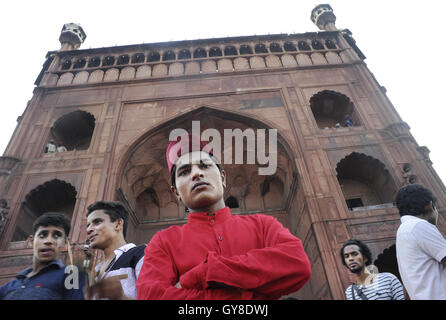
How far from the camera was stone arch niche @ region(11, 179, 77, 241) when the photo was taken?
7.31 m

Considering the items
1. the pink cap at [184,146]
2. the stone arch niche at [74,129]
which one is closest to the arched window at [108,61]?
the stone arch niche at [74,129]

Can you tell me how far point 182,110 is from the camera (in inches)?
375

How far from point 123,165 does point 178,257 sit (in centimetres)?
754

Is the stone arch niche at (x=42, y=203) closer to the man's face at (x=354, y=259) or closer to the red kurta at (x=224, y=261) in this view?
the red kurta at (x=224, y=261)

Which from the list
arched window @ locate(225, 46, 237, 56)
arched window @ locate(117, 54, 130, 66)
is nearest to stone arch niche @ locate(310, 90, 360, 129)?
arched window @ locate(225, 46, 237, 56)

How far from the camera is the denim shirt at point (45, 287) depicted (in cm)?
171

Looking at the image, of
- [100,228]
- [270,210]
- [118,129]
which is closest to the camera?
[100,228]

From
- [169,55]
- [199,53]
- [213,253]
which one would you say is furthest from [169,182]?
[213,253]

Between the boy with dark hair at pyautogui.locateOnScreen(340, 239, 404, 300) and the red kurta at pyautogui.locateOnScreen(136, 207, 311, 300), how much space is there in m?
1.74

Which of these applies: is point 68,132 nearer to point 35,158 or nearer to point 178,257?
point 35,158

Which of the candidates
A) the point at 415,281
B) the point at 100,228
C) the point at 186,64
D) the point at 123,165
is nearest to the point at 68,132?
the point at 123,165

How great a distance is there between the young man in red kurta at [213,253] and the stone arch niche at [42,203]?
25.2 ft

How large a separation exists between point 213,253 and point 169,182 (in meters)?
9.18

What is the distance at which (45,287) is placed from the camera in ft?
5.78
